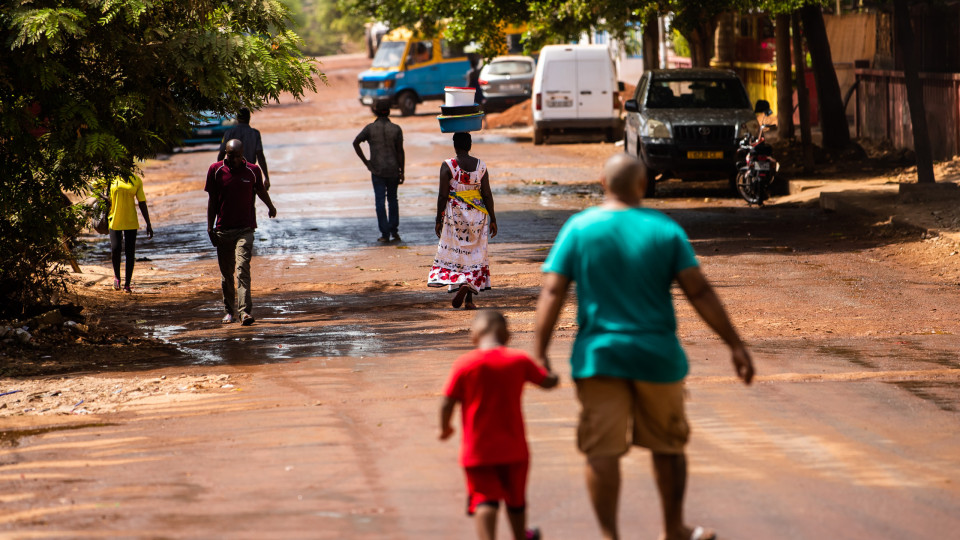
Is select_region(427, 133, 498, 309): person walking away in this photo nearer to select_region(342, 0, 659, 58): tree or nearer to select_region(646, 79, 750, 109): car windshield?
select_region(342, 0, 659, 58): tree

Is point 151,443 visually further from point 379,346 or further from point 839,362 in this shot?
point 839,362

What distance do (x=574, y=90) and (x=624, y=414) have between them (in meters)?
27.2

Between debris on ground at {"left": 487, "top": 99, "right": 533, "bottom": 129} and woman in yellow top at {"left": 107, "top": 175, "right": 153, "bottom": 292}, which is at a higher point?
woman in yellow top at {"left": 107, "top": 175, "right": 153, "bottom": 292}

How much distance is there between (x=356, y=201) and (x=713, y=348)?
13241mm

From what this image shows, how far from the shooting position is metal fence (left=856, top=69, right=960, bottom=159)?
20.7 metres

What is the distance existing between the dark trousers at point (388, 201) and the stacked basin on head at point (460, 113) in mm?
5043

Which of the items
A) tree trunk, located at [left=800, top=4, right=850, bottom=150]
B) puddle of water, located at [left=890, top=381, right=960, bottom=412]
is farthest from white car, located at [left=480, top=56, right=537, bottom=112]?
puddle of water, located at [left=890, top=381, right=960, bottom=412]

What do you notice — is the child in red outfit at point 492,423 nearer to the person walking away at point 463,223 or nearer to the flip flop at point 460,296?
the person walking away at point 463,223

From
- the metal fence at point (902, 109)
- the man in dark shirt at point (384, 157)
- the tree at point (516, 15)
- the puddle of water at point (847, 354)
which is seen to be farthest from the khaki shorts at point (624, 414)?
the metal fence at point (902, 109)

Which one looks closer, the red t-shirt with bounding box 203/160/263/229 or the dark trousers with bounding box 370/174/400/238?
the red t-shirt with bounding box 203/160/263/229

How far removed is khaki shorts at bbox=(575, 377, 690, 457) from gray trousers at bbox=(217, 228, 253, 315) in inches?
257

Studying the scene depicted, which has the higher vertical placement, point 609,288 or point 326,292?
point 609,288

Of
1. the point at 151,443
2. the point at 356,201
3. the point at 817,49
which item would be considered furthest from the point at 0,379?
the point at 817,49

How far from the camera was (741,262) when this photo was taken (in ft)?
Answer: 44.1
